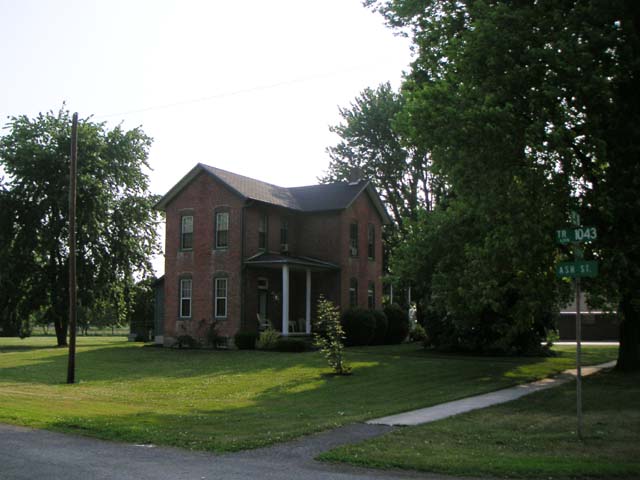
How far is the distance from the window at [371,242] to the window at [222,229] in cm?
958

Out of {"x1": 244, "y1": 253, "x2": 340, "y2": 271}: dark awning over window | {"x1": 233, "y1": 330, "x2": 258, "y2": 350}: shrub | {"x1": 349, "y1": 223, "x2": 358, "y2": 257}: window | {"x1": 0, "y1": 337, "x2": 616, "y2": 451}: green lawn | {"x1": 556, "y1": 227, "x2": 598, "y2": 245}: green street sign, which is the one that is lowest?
{"x1": 0, "y1": 337, "x2": 616, "y2": 451}: green lawn

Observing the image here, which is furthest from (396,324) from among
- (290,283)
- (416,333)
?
(290,283)

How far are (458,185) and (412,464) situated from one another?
12.3 meters

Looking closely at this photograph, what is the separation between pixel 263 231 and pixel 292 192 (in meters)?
5.78

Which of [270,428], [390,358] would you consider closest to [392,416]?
[270,428]

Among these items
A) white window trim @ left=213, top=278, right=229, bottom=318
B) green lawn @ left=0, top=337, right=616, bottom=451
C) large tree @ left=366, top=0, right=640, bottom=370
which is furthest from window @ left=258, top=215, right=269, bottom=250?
large tree @ left=366, top=0, right=640, bottom=370

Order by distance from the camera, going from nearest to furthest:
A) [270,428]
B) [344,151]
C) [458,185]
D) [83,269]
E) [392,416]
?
[270,428]
[392,416]
[458,185]
[83,269]
[344,151]

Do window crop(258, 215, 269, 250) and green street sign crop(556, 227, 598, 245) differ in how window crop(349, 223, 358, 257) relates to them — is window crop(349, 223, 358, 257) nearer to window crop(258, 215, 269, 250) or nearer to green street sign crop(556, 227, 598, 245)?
window crop(258, 215, 269, 250)

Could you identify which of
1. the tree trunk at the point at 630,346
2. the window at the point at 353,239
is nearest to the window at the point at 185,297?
the window at the point at 353,239

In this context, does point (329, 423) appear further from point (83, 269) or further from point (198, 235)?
point (83, 269)

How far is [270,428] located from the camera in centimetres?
1250

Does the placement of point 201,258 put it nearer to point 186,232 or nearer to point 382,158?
point 186,232

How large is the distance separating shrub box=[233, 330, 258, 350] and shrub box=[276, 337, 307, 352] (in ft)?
6.31

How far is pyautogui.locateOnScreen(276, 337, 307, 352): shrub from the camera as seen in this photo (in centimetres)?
3156
